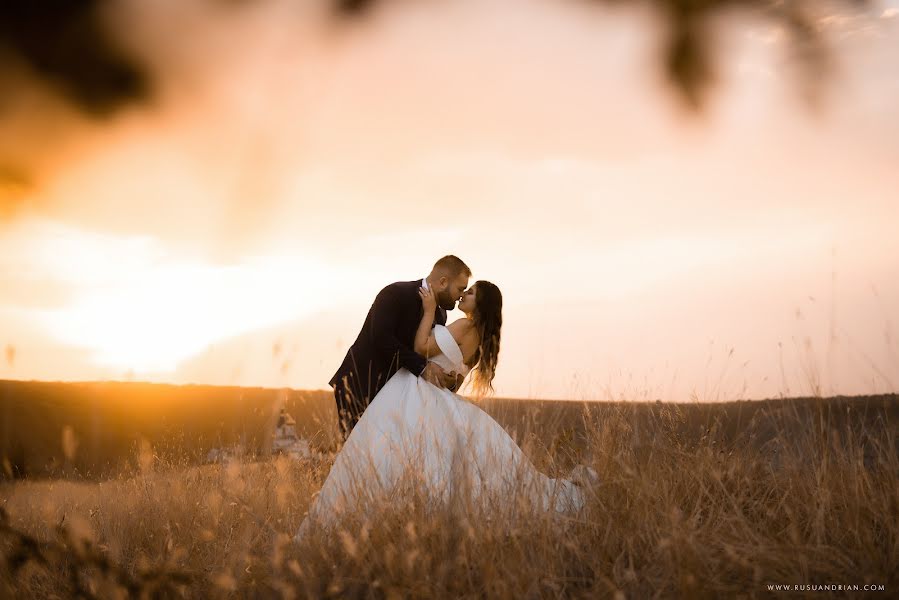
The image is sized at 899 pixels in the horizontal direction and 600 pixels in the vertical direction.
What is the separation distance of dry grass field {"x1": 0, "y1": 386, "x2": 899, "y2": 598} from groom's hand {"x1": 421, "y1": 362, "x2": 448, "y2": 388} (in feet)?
1.94

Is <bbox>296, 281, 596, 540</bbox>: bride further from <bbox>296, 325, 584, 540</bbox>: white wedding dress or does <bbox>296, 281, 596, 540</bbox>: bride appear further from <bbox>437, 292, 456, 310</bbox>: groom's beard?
<bbox>437, 292, 456, 310</bbox>: groom's beard

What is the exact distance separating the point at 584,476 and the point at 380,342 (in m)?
1.82

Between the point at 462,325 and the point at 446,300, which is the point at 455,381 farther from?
the point at 446,300

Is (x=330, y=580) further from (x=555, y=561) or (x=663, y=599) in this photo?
(x=663, y=599)

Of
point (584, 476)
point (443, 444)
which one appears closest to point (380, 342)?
point (443, 444)

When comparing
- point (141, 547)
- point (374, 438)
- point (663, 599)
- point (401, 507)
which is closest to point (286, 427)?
point (141, 547)

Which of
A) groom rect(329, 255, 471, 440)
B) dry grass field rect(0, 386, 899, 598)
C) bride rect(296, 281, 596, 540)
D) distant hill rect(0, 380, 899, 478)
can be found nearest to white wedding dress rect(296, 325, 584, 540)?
bride rect(296, 281, 596, 540)

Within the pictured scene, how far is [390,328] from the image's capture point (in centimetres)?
484

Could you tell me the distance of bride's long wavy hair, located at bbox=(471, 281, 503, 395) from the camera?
452cm

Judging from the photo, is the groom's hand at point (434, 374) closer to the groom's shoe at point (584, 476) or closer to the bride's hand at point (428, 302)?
the bride's hand at point (428, 302)

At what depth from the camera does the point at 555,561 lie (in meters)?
2.57

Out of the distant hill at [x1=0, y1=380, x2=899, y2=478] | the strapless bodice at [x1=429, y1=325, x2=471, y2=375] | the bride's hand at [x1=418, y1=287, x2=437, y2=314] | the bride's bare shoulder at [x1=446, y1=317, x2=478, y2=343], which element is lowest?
the distant hill at [x1=0, y1=380, x2=899, y2=478]

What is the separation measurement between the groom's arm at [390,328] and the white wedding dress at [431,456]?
0.09 meters

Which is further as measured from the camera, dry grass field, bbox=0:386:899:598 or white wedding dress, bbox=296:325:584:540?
white wedding dress, bbox=296:325:584:540
